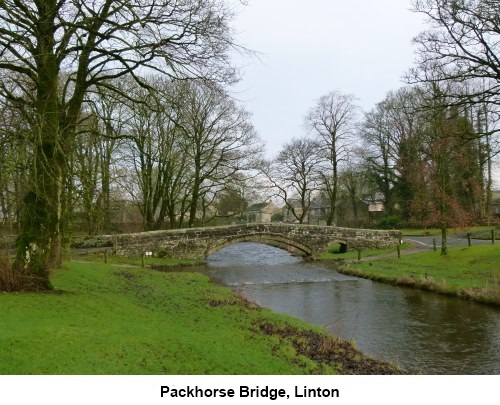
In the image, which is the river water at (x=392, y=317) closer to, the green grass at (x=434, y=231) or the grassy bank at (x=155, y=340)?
the grassy bank at (x=155, y=340)

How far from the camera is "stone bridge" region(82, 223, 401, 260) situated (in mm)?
29828

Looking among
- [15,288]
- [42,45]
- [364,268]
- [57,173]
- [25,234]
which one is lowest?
[364,268]

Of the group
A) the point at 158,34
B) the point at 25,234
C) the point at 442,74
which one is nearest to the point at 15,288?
the point at 25,234

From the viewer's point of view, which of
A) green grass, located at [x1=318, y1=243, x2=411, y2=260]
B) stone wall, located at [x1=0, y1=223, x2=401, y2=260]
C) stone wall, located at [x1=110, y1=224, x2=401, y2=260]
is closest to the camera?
stone wall, located at [x1=0, y1=223, x2=401, y2=260]

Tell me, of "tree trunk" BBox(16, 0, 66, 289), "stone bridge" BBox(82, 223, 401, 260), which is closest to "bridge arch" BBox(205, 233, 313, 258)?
"stone bridge" BBox(82, 223, 401, 260)

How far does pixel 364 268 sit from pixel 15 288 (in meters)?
18.8

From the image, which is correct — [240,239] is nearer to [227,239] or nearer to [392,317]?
[227,239]

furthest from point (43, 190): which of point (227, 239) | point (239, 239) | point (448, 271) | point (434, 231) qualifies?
point (434, 231)

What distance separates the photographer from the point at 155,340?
7426 millimetres

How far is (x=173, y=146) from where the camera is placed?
114 ft

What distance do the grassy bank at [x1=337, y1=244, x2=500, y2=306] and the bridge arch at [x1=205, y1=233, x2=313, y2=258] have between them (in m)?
7.80

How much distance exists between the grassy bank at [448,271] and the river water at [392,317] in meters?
0.54

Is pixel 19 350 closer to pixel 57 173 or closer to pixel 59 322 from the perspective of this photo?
pixel 59 322

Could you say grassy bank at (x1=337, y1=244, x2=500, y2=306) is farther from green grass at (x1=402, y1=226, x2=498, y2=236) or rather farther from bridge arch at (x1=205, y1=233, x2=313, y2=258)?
green grass at (x1=402, y1=226, x2=498, y2=236)
